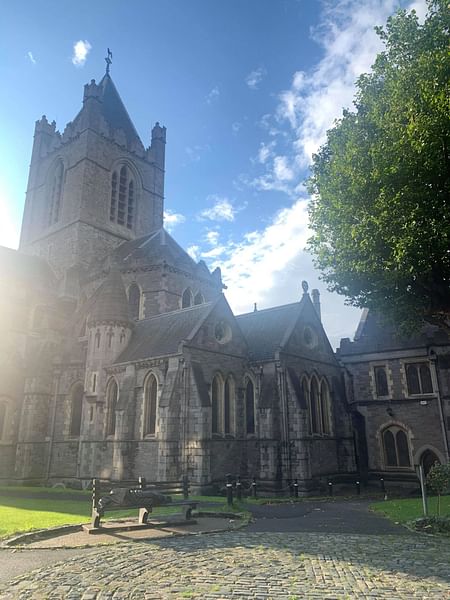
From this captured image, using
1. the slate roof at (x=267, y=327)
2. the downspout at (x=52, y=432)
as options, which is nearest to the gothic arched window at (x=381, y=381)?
the slate roof at (x=267, y=327)

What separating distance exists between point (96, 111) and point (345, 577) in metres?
48.7

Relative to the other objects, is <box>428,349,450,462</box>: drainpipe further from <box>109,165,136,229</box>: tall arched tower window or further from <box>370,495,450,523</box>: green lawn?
<box>109,165,136,229</box>: tall arched tower window

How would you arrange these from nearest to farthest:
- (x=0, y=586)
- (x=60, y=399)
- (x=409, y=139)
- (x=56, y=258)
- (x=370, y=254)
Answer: (x=0, y=586), (x=409, y=139), (x=370, y=254), (x=60, y=399), (x=56, y=258)

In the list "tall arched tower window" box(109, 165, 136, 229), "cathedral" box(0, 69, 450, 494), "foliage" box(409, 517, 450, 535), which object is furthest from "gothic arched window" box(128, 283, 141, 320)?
"foliage" box(409, 517, 450, 535)

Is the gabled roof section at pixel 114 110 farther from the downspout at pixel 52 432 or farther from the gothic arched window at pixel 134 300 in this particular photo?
the downspout at pixel 52 432

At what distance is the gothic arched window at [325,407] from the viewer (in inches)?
1113

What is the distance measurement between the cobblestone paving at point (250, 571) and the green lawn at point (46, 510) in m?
4.16

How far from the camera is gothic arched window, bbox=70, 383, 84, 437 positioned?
96.0 ft

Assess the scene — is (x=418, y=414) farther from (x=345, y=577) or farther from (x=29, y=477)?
(x=29, y=477)

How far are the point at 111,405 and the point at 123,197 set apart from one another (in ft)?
91.9

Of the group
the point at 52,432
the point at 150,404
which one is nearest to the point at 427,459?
the point at 150,404

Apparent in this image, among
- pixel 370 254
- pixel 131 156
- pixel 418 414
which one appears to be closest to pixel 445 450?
pixel 418 414

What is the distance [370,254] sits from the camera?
18047 mm

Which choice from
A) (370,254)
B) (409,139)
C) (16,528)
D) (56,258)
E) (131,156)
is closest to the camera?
(16,528)
